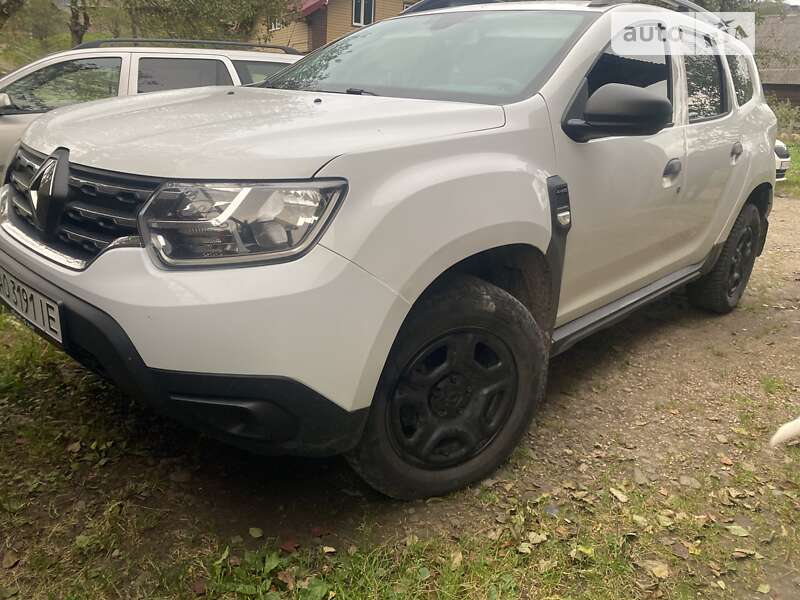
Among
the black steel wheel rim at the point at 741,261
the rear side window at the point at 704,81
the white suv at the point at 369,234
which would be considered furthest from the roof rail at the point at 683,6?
the black steel wheel rim at the point at 741,261

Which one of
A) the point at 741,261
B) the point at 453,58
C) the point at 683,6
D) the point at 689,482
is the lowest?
the point at 689,482

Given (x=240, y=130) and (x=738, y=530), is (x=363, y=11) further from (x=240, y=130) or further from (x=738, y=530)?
(x=738, y=530)

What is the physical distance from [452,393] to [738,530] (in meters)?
1.10

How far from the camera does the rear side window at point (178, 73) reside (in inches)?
233

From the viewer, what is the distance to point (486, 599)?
6.40 feet

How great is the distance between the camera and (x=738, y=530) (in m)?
2.33

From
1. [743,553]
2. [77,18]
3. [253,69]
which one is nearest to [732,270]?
[743,553]

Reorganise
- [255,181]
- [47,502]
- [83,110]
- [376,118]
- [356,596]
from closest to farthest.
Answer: [255,181] → [356,596] → [376,118] → [47,502] → [83,110]

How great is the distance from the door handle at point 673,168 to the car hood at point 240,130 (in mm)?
1185

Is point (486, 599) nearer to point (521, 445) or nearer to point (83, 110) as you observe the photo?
point (521, 445)

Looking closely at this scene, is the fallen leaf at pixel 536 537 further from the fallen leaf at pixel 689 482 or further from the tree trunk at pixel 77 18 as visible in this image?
the tree trunk at pixel 77 18

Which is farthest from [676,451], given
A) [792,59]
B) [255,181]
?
[792,59]

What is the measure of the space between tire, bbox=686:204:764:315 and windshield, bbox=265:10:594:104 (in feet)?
6.70

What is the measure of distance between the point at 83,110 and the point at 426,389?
1.58 m
